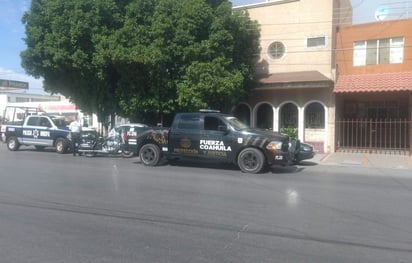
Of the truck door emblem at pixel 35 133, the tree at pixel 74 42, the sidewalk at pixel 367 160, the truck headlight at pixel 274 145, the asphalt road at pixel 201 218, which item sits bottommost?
the asphalt road at pixel 201 218

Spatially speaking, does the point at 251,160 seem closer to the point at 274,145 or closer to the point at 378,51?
the point at 274,145

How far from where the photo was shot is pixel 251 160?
40.6 feet

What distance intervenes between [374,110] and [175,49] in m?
10.9

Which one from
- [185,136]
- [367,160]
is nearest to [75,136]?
[185,136]

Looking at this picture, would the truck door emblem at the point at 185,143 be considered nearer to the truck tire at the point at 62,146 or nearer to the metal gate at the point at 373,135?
the truck tire at the point at 62,146

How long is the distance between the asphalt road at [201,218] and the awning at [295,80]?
7817 mm

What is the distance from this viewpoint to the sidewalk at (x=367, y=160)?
601 inches

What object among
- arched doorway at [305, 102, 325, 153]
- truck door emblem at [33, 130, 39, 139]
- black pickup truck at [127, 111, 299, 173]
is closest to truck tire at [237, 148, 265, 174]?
black pickup truck at [127, 111, 299, 173]

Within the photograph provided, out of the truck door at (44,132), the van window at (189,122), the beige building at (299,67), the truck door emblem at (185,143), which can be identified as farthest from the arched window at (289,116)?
the truck door at (44,132)

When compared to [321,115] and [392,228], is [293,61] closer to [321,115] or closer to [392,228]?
[321,115]

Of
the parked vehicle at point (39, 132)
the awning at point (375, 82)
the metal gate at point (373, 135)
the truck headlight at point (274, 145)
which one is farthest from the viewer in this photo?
the metal gate at point (373, 135)

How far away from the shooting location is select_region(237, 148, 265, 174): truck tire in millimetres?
12203

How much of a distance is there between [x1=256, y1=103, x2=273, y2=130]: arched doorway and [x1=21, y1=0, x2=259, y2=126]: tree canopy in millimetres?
3347

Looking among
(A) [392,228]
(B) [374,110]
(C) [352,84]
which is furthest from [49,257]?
(B) [374,110]
